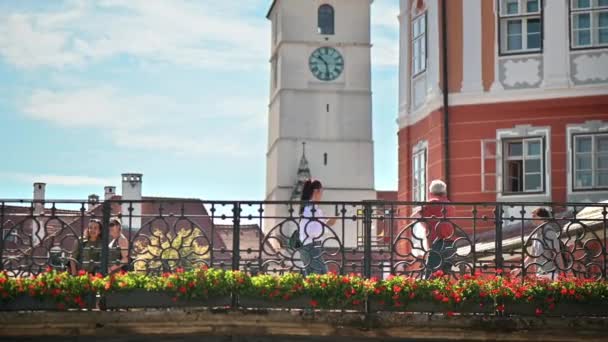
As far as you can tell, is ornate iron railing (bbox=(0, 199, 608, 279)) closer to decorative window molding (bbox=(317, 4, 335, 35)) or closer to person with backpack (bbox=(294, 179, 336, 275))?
person with backpack (bbox=(294, 179, 336, 275))

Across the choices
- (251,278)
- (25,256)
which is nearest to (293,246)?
(251,278)

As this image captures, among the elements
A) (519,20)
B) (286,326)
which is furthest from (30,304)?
(519,20)

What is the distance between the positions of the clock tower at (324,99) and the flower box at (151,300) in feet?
253

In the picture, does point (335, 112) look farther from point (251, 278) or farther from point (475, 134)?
point (251, 278)

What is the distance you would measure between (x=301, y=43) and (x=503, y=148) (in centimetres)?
6532

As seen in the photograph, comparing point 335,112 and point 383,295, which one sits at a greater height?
point 335,112

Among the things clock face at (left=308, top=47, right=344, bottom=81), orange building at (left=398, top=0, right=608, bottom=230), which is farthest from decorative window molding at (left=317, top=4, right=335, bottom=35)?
orange building at (left=398, top=0, right=608, bottom=230)

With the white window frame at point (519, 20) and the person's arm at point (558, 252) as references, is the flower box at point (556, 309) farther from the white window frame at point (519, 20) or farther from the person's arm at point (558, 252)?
the white window frame at point (519, 20)

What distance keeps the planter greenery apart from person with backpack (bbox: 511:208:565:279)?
452 millimetres

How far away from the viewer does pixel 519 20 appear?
3089 centimetres

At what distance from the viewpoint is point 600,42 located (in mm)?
30062

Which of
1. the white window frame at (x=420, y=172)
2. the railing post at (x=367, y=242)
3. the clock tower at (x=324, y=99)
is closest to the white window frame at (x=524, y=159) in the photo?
the white window frame at (x=420, y=172)

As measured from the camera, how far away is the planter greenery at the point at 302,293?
15.9m

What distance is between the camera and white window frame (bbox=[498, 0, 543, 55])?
30656 millimetres
